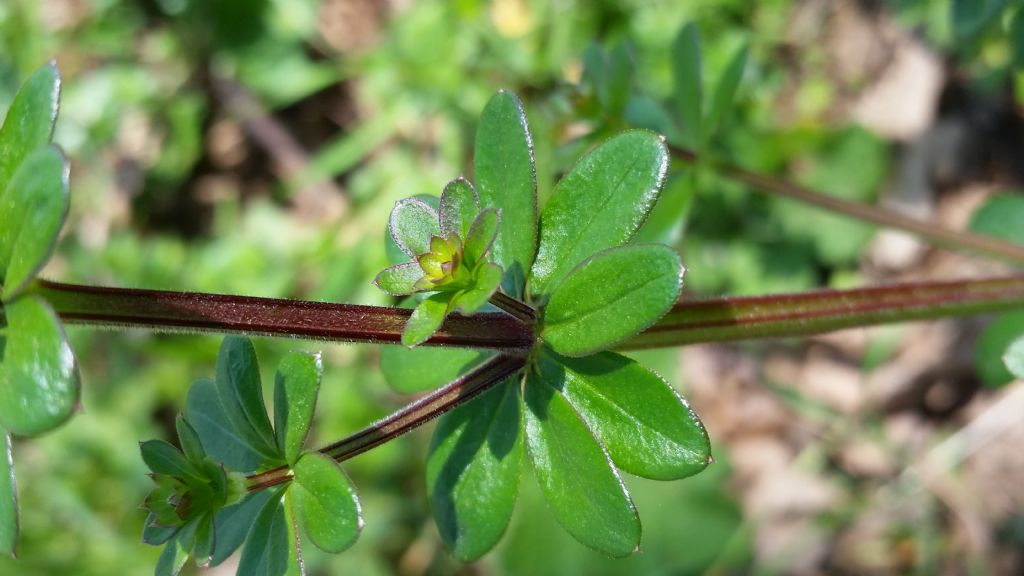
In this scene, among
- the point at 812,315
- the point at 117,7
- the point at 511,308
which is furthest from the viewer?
the point at 117,7

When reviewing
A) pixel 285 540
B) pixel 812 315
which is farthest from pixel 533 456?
pixel 812 315

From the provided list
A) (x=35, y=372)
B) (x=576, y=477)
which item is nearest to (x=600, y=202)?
(x=576, y=477)

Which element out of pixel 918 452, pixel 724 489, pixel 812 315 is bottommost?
pixel 812 315

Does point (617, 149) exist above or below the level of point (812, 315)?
below

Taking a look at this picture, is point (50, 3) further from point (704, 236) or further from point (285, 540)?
point (285, 540)

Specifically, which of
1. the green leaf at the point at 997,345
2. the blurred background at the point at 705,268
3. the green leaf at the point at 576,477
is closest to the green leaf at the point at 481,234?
the green leaf at the point at 576,477

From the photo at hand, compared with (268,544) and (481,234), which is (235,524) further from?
(481,234)

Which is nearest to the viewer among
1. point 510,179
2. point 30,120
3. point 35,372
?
point 35,372
